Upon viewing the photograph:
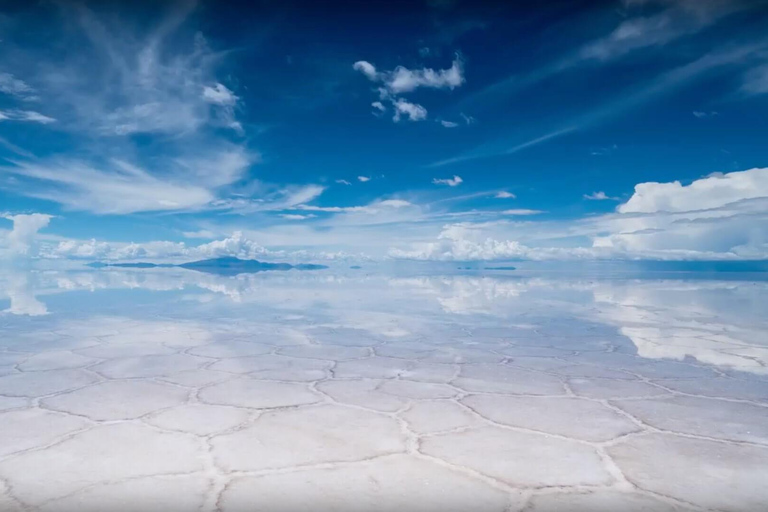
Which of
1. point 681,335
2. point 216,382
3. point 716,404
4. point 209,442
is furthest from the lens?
point 681,335

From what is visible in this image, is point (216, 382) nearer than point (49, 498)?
No

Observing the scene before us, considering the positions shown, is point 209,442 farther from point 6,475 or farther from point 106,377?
point 106,377

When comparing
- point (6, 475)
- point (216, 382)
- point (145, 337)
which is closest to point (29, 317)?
point (145, 337)

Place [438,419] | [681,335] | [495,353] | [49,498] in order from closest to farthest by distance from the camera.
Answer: [49,498], [438,419], [495,353], [681,335]

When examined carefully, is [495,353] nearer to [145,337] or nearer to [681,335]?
[681,335]

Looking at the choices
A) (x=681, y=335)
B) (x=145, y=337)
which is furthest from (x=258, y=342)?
(x=681, y=335)

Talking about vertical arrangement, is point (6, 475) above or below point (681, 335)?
below
